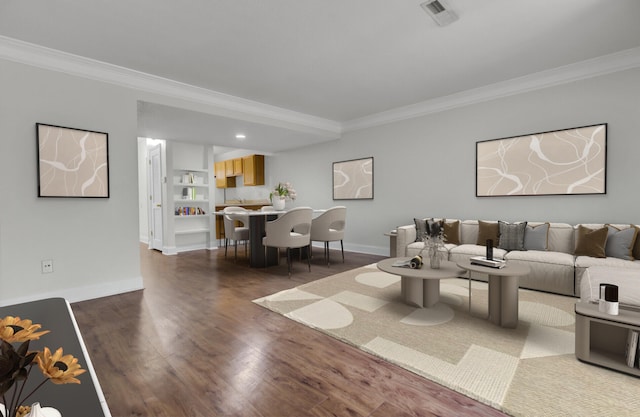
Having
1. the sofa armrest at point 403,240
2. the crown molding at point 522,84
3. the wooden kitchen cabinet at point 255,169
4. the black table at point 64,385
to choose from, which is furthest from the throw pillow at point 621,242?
the wooden kitchen cabinet at point 255,169

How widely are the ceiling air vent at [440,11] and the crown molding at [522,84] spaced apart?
2029mm

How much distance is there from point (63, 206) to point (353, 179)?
4.57m

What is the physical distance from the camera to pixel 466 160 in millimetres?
4566

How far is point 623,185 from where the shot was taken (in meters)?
3.38

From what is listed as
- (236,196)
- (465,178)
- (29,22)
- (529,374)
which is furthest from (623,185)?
(236,196)

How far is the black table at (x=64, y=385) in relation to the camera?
62 cm

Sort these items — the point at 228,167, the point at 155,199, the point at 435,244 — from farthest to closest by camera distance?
the point at 228,167 < the point at 155,199 < the point at 435,244

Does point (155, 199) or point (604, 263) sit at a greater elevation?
point (155, 199)

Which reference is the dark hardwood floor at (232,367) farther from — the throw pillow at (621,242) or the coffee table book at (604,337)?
the throw pillow at (621,242)

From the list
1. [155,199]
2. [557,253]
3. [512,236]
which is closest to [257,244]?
[155,199]

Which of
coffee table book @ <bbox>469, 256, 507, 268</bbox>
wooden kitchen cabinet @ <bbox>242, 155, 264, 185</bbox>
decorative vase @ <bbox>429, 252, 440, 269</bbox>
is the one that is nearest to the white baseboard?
decorative vase @ <bbox>429, 252, 440, 269</bbox>

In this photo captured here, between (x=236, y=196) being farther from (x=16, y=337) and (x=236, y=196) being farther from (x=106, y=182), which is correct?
(x=16, y=337)

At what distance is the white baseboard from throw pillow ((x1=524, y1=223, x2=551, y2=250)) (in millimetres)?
4938

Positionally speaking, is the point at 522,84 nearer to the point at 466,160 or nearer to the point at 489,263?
the point at 466,160
